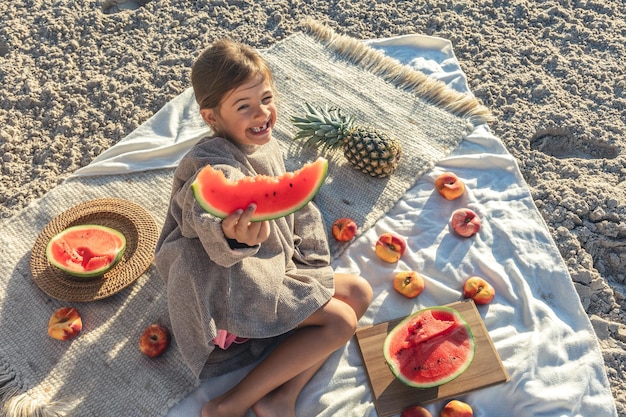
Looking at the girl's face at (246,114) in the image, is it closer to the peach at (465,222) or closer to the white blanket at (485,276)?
the white blanket at (485,276)

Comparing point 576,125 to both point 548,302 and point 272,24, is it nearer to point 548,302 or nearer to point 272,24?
point 548,302

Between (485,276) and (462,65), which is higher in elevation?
(462,65)

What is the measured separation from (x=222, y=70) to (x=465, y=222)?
181 centimetres

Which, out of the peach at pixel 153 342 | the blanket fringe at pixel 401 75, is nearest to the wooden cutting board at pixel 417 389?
the peach at pixel 153 342

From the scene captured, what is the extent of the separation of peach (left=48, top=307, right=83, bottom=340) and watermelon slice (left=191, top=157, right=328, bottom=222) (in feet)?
4.48

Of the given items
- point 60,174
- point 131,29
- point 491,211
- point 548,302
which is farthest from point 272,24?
point 548,302

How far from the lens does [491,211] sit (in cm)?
339

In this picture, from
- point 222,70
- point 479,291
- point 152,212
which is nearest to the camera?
point 222,70

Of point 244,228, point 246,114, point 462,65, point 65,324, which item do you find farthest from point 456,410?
point 462,65

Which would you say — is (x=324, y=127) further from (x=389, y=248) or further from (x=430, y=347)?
(x=430, y=347)

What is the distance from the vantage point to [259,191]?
2121 millimetres

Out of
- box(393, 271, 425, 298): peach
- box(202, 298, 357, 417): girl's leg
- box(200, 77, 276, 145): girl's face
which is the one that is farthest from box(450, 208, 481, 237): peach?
box(200, 77, 276, 145): girl's face

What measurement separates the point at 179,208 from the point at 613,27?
14.0ft

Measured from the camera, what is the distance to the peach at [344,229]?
3211mm
